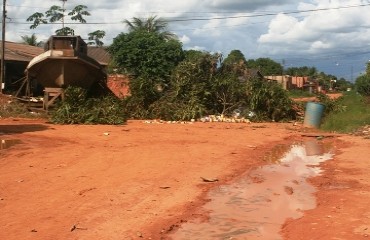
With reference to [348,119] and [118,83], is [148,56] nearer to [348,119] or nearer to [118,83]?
[118,83]

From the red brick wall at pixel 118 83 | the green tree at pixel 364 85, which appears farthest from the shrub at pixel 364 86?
the red brick wall at pixel 118 83

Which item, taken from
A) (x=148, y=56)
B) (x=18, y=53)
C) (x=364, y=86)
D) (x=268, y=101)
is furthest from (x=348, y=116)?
(x=18, y=53)

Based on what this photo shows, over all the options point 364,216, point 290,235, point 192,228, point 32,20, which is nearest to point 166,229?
point 192,228

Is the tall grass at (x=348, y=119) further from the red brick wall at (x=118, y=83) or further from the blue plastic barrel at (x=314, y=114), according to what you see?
the red brick wall at (x=118, y=83)

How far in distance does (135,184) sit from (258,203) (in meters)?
2.27

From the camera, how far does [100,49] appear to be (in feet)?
169

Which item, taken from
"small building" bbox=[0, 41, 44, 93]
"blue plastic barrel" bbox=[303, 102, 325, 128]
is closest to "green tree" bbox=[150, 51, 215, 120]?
"blue plastic barrel" bbox=[303, 102, 325, 128]

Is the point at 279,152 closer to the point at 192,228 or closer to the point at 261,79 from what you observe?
the point at 192,228

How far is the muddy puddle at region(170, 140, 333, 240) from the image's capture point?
19.6 ft

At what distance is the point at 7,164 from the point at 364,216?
7.36 meters

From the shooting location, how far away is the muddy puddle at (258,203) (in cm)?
599

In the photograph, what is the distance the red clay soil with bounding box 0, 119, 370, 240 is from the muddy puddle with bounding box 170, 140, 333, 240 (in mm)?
204

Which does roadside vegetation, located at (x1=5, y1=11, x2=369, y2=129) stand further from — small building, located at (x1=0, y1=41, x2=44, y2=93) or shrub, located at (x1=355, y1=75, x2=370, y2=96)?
shrub, located at (x1=355, y1=75, x2=370, y2=96)

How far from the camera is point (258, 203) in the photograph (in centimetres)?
755
